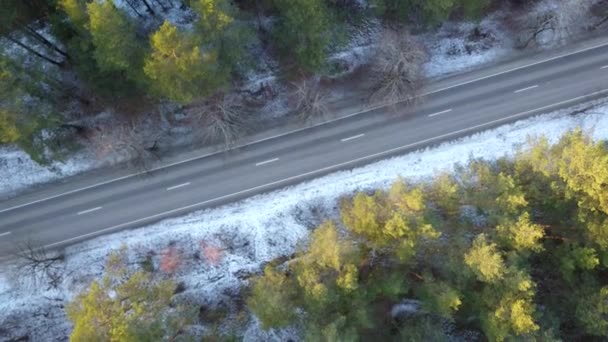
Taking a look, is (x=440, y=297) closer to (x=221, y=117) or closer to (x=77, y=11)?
(x=221, y=117)

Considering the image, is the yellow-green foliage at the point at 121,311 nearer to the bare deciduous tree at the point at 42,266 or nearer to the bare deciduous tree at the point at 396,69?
the bare deciduous tree at the point at 42,266

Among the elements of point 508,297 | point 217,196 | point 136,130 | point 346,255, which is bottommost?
point 508,297

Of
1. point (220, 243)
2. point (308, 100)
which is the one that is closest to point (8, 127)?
point (220, 243)

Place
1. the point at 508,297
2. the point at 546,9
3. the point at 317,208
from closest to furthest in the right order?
the point at 508,297 → the point at 317,208 → the point at 546,9

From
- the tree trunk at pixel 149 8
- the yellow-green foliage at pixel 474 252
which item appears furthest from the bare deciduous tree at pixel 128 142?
the yellow-green foliage at pixel 474 252

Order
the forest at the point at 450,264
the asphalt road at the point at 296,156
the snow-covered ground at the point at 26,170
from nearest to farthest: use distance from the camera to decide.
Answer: the forest at the point at 450,264 < the asphalt road at the point at 296,156 < the snow-covered ground at the point at 26,170

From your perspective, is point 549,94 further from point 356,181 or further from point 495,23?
point 356,181

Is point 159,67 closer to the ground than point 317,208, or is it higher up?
higher up

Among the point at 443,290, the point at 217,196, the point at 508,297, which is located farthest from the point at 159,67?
the point at 508,297
